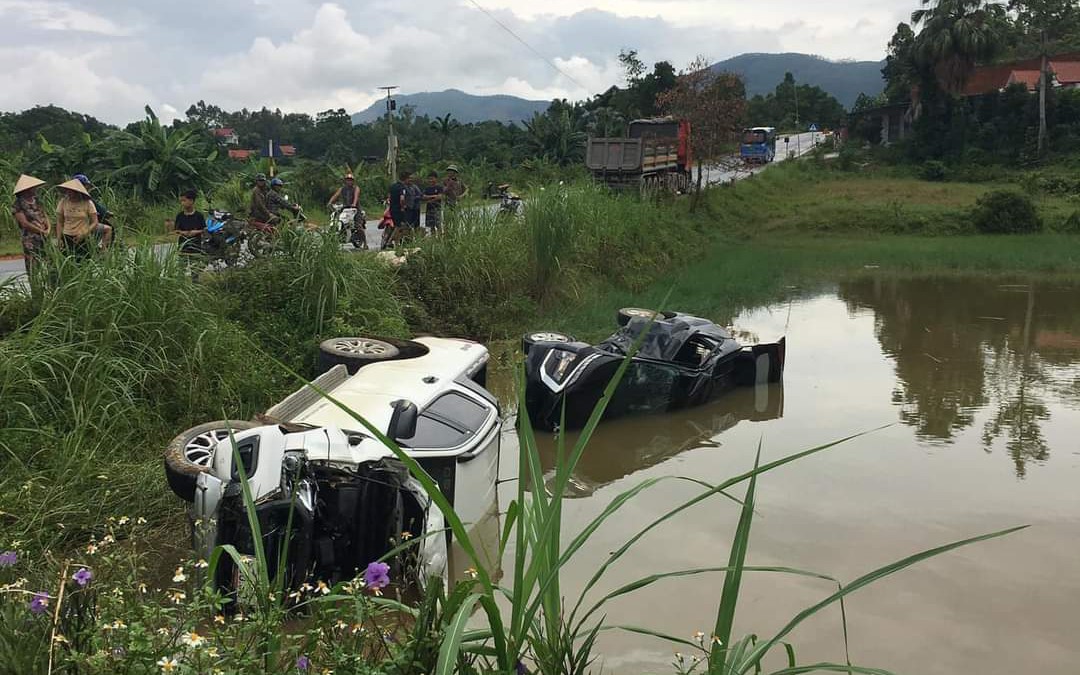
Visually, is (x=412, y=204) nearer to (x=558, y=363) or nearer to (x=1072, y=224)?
(x=558, y=363)

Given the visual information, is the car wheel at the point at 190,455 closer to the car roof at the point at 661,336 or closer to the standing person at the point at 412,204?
the car roof at the point at 661,336

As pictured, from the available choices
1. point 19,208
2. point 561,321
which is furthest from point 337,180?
point 19,208

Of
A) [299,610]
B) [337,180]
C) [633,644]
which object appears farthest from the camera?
[337,180]

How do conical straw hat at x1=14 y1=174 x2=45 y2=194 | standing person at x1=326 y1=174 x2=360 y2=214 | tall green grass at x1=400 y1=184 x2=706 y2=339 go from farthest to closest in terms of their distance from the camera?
standing person at x1=326 y1=174 x2=360 y2=214 < tall green grass at x1=400 y1=184 x2=706 y2=339 < conical straw hat at x1=14 y1=174 x2=45 y2=194

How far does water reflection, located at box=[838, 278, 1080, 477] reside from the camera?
796 cm

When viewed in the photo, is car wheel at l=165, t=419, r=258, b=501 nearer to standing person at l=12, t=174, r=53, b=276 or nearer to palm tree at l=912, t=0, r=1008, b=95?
standing person at l=12, t=174, r=53, b=276

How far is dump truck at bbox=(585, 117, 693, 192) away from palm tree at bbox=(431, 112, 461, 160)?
10798 mm

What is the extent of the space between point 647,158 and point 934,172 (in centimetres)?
1536

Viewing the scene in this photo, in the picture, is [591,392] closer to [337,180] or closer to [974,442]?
[974,442]

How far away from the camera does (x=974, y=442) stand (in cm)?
742

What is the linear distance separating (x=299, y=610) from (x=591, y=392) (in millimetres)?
3859

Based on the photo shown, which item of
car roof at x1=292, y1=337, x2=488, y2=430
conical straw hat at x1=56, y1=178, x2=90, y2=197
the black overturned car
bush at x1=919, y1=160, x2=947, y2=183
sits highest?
bush at x1=919, y1=160, x2=947, y2=183

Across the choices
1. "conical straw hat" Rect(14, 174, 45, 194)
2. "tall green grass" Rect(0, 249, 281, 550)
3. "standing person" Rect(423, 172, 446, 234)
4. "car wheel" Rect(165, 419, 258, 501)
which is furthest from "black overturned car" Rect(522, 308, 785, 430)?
"standing person" Rect(423, 172, 446, 234)

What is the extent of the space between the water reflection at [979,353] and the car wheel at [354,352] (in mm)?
4506
